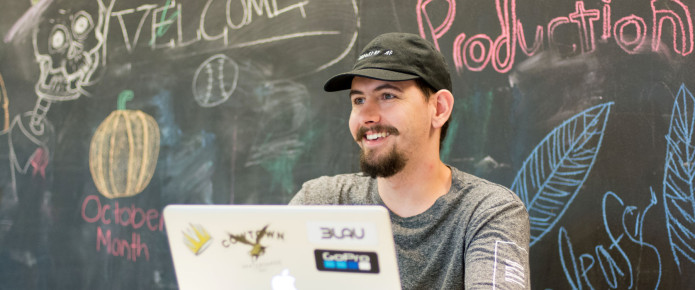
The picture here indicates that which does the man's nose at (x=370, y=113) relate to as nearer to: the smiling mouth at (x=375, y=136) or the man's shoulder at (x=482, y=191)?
the smiling mouth at (x=375, y=136)

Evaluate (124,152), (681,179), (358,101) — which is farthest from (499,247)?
(124,152)

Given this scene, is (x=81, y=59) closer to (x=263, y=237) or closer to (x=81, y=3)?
(x=81, y=3)

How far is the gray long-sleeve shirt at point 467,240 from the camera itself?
1162mm

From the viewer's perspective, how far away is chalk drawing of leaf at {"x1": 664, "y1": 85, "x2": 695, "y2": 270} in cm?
153

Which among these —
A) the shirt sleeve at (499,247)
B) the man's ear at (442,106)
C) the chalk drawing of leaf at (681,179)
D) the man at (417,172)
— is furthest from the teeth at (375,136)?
the chalk drawing of leaf at (681,179)

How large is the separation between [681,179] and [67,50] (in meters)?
2.33

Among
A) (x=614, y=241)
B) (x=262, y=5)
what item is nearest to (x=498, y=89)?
(x=614, y=241)

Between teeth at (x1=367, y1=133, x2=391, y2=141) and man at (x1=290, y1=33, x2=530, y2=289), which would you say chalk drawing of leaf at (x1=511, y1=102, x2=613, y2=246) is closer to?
man at (x1=290, y1=33, x2=530, y2=289)

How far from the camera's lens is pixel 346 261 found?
0.86m

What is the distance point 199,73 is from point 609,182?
1465 mm

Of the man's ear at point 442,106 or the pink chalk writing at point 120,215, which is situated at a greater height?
the man's ear at point 442,106

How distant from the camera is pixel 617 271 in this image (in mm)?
1599

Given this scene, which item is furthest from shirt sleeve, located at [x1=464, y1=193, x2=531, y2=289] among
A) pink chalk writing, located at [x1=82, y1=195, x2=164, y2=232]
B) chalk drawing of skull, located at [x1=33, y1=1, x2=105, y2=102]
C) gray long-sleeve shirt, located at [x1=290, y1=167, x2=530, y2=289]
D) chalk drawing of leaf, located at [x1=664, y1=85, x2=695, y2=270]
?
chalk drawing of skull, located at [x1=33, y1=1, x2=105, y2=102]

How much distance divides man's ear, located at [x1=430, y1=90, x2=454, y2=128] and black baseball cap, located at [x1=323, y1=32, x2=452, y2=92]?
0.02 m
